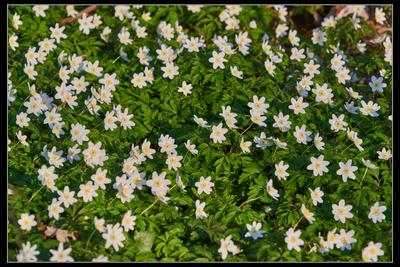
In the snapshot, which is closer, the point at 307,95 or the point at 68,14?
the point at 307,95

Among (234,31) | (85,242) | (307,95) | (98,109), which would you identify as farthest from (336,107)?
(85,242)

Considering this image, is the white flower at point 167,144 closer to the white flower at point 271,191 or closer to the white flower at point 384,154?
the white flower at point 271,191

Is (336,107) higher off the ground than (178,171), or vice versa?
(336,107)

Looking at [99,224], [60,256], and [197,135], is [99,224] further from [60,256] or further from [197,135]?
[197,135]

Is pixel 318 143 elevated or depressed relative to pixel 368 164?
elevated

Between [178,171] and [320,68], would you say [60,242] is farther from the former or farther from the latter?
[320,68]

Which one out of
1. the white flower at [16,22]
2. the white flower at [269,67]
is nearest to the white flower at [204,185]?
the white flower at [269,67]

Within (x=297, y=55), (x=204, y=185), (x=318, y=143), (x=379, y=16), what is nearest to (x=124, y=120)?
(x=204, y=185)
